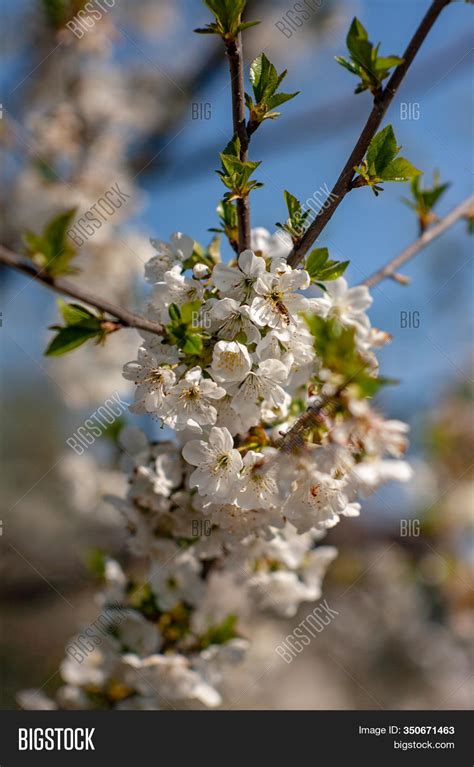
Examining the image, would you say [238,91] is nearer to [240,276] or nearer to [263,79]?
[263,79]

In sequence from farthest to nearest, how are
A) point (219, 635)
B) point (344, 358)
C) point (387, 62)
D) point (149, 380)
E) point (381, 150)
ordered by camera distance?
point (219, 635) < point (149, 380) < point (381, 150) < point (387, 62) < point (344, 358)

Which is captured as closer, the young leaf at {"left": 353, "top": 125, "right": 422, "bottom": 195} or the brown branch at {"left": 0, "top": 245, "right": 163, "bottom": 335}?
the brown branch at {"left": 0, "top": 245, "right": 163, "bottom": 335}

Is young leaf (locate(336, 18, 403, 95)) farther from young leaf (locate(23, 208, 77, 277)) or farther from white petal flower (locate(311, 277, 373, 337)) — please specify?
Result: young leaf (locate(23, 208, 77, 277))

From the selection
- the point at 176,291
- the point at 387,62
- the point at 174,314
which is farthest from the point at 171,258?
the point at 387,62

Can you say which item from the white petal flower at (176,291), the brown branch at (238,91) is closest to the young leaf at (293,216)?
the brown branch at (238,91)

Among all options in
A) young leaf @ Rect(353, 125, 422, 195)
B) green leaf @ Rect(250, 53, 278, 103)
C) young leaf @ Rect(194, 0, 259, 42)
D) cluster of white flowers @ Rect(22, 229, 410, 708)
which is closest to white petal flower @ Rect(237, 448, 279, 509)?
cluster of white flowers @ Rect(22, 229, 410, 708)

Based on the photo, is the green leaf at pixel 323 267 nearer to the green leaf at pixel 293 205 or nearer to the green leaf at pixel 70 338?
the green leaf at pixel 293 205

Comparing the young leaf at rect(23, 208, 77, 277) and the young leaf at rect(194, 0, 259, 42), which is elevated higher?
the young leaf at rect(194, 0, 259, 42)
